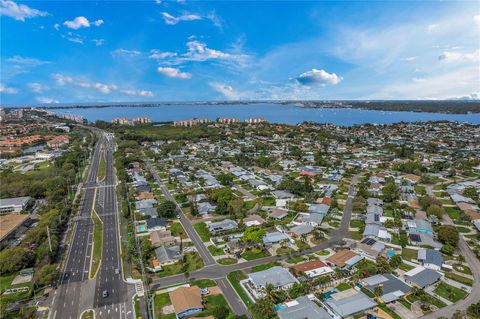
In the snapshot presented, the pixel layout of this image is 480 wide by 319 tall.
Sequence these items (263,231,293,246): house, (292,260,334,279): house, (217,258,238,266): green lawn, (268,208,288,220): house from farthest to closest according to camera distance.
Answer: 1. (268,208,288,220): house
2. (263,231,293,246): house
3. (217,258,238,266): green lawn
4. (292,260,334,279): house

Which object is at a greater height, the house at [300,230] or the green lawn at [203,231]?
the house at [300,230]

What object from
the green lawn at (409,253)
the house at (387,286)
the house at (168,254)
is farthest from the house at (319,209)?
the house at (168,254)

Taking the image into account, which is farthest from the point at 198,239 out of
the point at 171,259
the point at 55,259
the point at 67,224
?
the point at 67,224

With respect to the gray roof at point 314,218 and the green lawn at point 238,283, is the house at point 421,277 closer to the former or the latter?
the gray roof at point 314,218

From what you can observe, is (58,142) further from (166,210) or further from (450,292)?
(450,292)

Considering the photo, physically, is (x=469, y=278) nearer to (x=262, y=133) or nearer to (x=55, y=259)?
(x=55, y=259)

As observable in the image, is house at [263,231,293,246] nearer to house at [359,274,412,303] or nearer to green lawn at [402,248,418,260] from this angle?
house at [359,274,412,303]

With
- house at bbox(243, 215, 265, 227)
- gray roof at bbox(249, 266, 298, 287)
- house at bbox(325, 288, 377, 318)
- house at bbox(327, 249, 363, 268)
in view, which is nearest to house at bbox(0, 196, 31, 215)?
house at bbox(243, 215, 265, 227)
